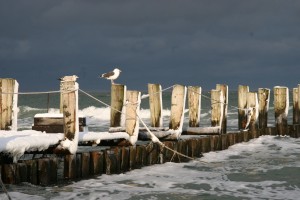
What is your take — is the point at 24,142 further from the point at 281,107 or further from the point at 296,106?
the point at 296,106

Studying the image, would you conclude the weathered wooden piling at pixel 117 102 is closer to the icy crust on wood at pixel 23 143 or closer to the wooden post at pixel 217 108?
the icy crust on wood at pixel 23 143

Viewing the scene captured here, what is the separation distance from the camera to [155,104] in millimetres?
13148

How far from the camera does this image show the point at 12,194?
758 cm

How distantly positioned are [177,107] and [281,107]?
7395 mm

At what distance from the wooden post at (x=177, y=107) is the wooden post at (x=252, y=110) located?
5.27 m

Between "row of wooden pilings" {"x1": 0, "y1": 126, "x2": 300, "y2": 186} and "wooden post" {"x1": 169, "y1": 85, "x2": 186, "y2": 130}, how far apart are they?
52 centimetres

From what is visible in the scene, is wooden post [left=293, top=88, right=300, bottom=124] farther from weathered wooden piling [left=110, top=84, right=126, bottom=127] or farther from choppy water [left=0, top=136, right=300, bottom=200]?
weathered wooden piling [left=110, top=84, right=126, bottom=127]

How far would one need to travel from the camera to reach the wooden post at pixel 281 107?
18.9 metres

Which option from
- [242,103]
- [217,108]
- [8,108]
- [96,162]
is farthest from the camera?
[242,103]

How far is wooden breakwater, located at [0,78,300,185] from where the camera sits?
850 cm

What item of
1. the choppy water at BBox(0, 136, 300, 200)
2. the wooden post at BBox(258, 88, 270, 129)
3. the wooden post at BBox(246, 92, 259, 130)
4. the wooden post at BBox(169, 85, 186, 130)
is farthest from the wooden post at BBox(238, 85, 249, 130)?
the wooden post at BBox(169, 85, 186, 130)

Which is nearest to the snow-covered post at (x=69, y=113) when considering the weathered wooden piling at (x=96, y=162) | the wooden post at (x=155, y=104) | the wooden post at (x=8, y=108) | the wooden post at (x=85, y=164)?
the wooden post at (x=85, y=164)

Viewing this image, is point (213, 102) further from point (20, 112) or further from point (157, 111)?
point (20, 112)

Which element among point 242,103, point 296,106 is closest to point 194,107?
point 242,103
